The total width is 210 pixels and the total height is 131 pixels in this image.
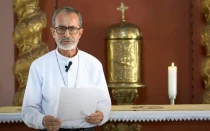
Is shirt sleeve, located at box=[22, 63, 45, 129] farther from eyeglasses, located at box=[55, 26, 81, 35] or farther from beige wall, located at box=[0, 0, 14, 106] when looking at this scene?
beige wall, located at box=[0, 0, 14, 106]

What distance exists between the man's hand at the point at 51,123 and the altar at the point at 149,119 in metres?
1.33

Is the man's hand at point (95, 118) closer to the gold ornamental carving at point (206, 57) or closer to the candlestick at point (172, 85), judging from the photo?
the candlestick at point (172, 85)

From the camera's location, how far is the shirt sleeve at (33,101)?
8.25 ft

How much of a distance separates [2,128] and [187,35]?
2.01 metres

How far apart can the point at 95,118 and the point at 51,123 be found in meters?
0.22

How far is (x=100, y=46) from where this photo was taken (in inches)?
193

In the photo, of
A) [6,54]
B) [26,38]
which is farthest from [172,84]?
[6,54]

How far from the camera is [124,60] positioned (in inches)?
183

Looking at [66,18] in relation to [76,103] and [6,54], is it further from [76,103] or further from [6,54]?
[6,54]

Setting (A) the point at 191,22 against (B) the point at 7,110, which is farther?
(A) the point at 191,22

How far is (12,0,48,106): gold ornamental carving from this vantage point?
4.36 metres

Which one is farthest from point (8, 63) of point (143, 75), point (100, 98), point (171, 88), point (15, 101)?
point (100, 98)

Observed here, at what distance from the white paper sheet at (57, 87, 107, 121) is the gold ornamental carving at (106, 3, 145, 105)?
2.09 metres

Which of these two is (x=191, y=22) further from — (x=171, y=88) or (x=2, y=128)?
(x=2, y=128)
